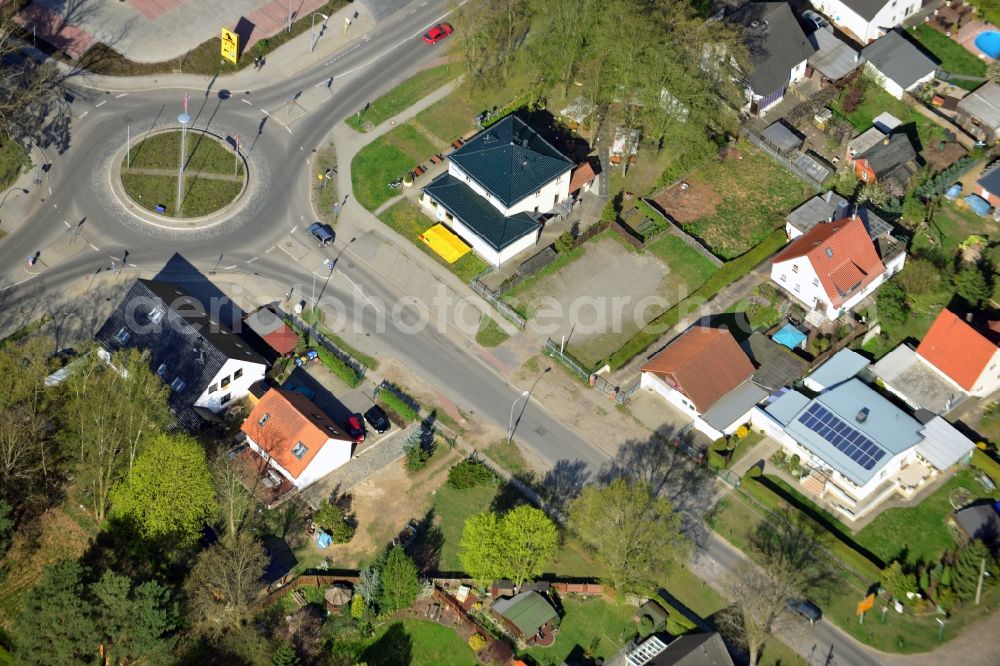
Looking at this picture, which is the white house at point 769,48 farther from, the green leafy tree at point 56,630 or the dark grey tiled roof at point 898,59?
the green leafy tree at point 56,630

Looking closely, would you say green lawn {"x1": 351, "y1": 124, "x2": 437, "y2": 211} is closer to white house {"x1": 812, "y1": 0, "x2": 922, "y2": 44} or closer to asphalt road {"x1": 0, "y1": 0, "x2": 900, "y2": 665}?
asphalt road {"x1": 0, "y1": 0, "x2": 900, "y2": 665}

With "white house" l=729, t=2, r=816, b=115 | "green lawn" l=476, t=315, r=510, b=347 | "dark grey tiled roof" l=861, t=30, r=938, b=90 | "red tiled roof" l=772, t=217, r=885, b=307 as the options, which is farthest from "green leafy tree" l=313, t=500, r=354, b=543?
"dark grey tiled roof" l=861, t=30, r=938, b=90

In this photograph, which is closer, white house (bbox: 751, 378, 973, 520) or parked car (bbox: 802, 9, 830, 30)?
white house (bbox: 751, 378, 973, 520)

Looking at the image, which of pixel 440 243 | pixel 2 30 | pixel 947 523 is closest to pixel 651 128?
pixel 440 243

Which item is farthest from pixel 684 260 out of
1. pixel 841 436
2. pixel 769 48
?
pixel 769 48

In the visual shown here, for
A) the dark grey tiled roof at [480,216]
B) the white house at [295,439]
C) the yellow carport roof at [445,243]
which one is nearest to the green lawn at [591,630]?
the white house at [295,439]

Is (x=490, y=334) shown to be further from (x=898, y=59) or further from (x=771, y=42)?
(x=898, y=59)

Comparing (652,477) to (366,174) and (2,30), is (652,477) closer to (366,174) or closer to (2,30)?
(366,174)
